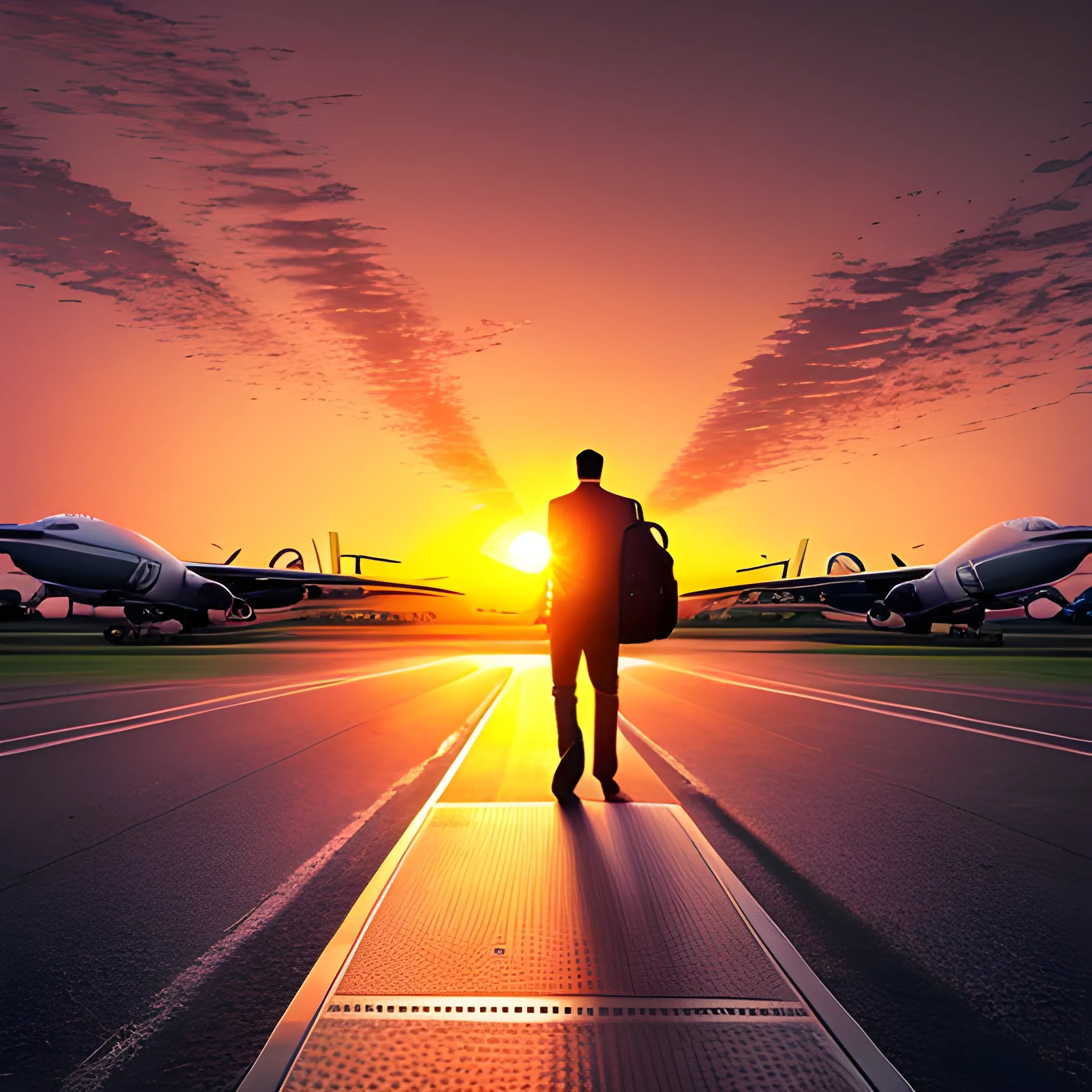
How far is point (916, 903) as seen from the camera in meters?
4.21

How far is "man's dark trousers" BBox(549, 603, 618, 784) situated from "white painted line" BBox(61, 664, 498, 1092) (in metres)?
1.69

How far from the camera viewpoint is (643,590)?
597 cm

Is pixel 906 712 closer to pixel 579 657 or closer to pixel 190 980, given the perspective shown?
pixel 579 657

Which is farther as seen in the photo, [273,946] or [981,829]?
[981,829]

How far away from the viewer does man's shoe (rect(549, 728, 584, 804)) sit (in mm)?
6070

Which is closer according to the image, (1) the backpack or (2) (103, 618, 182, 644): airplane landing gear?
(1) the backpack

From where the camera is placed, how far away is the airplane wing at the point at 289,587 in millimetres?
39250

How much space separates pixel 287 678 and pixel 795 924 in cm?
1566

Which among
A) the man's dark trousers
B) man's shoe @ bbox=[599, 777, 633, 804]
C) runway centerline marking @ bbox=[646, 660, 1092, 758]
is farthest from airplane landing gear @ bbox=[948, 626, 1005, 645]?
the man's dark trousers

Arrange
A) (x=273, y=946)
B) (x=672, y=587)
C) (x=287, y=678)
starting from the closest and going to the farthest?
1. (x=273, y=946)
2. (x=672, y=587)
3. (x=287, y=678)

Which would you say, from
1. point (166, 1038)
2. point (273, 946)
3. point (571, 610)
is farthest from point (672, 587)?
point (166, 1038)

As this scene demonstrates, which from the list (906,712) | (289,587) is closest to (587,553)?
(906,712)

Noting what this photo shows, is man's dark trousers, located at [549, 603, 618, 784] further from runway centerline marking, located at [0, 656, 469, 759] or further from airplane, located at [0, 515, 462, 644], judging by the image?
airplane, located at [0, 515, 462, 644]

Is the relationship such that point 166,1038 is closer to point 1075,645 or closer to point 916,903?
point 916,903
